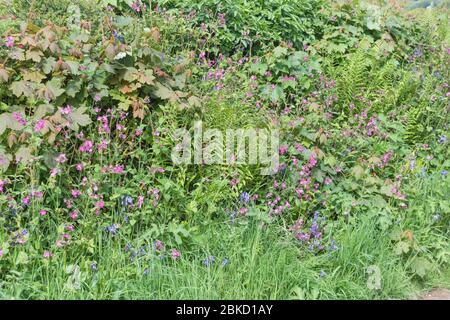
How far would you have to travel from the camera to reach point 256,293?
3326 mm

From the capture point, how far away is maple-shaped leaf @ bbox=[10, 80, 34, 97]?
3.69 m

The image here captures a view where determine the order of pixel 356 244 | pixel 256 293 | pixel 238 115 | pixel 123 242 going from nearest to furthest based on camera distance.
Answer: pixel 256 293
pixel 123 242
pixel 356 244
pixel 238 115

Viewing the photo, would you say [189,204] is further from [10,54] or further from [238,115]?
[10,54]

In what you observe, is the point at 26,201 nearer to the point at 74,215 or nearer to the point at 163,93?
the point at 74,215

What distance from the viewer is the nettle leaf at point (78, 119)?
370 centimetres

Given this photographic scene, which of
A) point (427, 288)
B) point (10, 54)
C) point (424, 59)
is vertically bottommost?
point (427, 288)

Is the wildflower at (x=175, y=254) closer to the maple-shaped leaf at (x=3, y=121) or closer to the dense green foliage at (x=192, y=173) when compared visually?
the dense green foliage at (x=192, y=173)

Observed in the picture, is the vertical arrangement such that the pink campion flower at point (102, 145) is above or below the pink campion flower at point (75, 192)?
above

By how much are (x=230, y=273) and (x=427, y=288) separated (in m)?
1.48

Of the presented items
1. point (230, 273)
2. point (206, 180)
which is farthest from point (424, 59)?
point (230, 273)

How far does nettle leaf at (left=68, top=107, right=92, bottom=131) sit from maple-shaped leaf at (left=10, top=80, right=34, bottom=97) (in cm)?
31

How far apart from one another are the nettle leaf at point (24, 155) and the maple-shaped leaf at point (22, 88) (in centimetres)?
42

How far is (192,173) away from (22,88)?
A: 52.0 inches

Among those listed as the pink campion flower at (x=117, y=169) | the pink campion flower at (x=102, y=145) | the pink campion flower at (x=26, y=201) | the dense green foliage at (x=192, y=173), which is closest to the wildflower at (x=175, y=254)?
the dense green foliage at (x=192, y=173)
